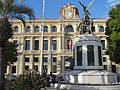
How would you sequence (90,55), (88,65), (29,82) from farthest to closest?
(90,55)
(88,65)
(29,82)

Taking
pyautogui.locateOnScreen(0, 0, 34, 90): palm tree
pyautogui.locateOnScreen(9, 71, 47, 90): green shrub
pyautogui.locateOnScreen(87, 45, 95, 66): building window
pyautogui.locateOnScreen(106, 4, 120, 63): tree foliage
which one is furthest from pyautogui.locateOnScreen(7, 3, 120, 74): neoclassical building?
pyautogui.locateOnScreen(9, 71, 47, 90): green shrub

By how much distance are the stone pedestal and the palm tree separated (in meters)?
5.25

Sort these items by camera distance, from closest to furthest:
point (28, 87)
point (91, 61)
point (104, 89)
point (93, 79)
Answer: point (28, 87)
point (104, 89)
point (93, 79)
point (91, 61)

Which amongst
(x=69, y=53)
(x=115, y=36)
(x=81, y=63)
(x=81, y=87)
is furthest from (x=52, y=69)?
(x=81, y=87)

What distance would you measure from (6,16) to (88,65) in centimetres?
759

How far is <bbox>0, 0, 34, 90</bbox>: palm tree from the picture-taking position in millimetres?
8102

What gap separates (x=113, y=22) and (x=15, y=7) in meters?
15.8

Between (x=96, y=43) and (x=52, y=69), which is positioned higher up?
(x=96, y=43)

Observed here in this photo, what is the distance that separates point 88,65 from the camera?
459 inches

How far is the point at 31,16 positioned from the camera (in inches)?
417

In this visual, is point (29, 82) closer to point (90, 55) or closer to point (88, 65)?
point (88, 65)

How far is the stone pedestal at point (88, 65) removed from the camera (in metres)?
10.4

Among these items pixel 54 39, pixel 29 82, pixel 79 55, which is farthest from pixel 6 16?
pixel 54 39

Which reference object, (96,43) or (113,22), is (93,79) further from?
(113,22)
